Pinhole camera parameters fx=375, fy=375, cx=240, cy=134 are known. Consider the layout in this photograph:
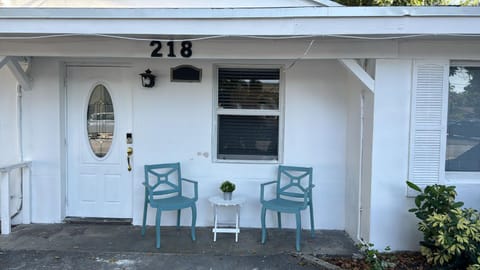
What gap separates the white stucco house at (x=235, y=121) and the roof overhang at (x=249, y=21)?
44cm

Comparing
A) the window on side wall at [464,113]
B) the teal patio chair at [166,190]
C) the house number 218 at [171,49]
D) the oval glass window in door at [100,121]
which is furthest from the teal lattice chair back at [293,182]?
the oval glass window in door at [100,121]

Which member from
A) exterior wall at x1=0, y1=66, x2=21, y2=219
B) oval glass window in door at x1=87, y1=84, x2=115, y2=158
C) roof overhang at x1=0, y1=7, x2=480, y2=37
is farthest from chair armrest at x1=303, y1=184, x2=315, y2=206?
exterior wall at x1=0, y1=66, x2=21, y2=219

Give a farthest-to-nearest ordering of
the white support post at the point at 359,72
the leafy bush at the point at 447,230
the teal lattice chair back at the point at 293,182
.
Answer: the teal lattice chair back at the point at 293,182 → the white support post at the point at 359,72 → the leafy bush at the point at 447,230

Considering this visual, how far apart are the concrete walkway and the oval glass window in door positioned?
1004 millimetres

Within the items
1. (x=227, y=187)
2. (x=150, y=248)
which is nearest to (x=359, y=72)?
(x=227, y=187)

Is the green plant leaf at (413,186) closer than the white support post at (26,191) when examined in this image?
Yes

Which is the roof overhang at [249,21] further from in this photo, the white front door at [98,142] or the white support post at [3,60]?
the white front door at [98,142]

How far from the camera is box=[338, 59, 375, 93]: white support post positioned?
3707 mm

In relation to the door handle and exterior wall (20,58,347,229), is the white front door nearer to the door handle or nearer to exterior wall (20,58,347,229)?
the door handle

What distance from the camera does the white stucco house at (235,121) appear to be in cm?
377

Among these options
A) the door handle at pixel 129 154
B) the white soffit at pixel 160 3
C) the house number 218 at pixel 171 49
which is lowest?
the door handle at pixel 129 154

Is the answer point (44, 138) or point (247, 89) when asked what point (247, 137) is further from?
point (44, 138)

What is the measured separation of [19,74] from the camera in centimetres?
438

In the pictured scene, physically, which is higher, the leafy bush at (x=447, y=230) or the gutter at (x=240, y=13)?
the gutter at (x=240, y=13)
